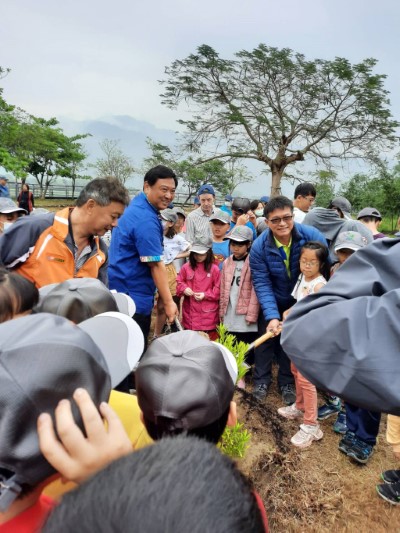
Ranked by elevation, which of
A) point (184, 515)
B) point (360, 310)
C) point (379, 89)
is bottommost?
point (184, 515)

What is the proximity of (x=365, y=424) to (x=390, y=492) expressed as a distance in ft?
1.47

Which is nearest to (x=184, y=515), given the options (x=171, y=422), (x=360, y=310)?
(x=360, y=310)

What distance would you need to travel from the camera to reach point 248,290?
3680 millimetres

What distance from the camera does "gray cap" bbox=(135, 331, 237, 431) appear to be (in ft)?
3.55

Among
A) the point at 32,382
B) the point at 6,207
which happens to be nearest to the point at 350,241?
the point at 32,382

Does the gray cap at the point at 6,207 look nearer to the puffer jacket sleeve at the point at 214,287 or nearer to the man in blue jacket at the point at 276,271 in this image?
the puffer jacket sleeve at the point at 214,287

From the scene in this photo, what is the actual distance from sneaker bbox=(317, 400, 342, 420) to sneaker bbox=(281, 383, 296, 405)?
26 centimetres

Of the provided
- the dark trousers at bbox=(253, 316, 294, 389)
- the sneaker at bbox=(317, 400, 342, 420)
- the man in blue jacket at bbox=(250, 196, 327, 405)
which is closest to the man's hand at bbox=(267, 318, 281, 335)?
the man in blue jacket at bbox=(250, 196, 327, 405)

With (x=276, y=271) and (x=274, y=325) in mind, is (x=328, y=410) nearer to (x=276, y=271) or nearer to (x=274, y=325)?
(x=274, y=325)

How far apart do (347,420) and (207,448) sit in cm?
273

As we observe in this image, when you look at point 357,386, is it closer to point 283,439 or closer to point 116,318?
point 116,318

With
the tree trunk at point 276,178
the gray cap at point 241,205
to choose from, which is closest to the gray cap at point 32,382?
the gray cap at point 241,205

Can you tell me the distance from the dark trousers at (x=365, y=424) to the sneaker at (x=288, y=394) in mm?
708

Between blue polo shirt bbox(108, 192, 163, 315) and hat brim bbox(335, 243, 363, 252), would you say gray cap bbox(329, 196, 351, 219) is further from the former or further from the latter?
blue polo shirt bbox(108, 192, 163, 315)
